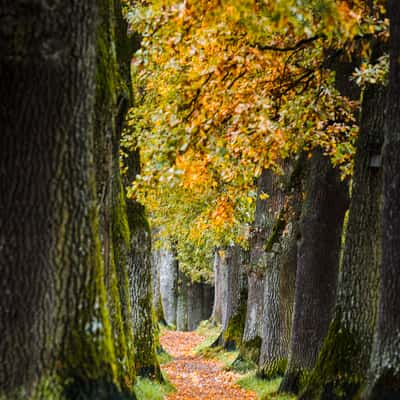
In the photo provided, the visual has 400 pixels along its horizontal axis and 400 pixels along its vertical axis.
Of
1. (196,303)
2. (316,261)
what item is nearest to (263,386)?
(316,261)

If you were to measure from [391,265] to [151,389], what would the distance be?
7.42m

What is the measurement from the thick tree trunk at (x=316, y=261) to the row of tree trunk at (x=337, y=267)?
0.02 meters

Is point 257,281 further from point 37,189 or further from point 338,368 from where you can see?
point 37,189

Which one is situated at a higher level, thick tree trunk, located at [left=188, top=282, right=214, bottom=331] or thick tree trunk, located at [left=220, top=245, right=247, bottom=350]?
thick tree trunk, located at [left=220, top=245, right=247, bottom=350]

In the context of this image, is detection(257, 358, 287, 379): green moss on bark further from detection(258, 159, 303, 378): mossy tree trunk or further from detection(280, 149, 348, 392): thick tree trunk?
detection(280, 149, 348, 392): thick tree trunk

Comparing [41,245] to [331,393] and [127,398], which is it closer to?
[127,398]

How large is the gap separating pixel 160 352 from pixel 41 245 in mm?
18552

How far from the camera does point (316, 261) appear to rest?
14203 millimetres

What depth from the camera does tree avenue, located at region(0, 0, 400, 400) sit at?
23.4 feet

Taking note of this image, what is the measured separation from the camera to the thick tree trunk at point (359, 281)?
33.3ft

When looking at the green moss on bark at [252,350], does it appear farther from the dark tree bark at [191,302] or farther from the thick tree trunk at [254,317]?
the dark tree bark at [191,302]

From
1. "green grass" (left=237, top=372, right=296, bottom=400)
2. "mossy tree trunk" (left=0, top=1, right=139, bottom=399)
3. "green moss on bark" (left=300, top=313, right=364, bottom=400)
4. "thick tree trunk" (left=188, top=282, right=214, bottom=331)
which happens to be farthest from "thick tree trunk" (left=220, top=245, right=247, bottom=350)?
"thick tree trunk" (left=188, top=282, right=214, bottom=331)

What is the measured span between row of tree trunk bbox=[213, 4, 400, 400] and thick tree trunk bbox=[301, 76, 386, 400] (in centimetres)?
1

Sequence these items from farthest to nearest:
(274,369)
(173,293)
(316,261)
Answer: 1. (173,293)
2. (274,369)
3. (316,261)
